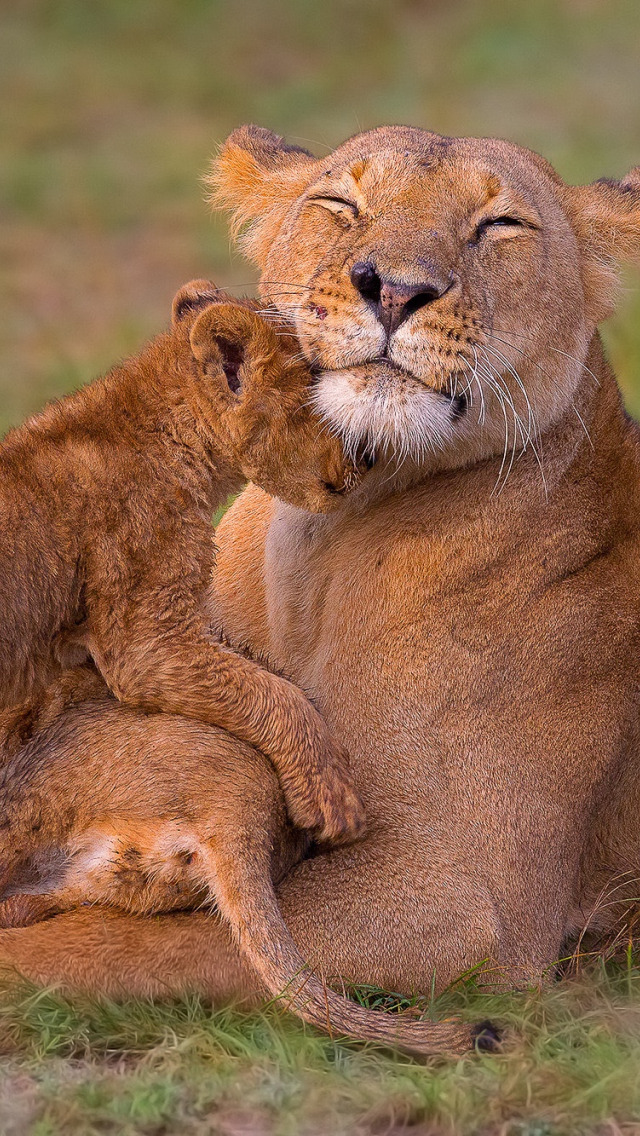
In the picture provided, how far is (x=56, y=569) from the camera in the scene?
4.39 m

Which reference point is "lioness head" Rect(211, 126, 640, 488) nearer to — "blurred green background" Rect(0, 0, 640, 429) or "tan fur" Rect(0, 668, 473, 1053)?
"tan fur" Rect(0, 668, 473, 1053)

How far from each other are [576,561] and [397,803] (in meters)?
0.92

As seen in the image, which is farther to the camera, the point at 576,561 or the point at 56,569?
the point at 576,561

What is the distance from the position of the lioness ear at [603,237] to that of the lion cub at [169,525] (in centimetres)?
105

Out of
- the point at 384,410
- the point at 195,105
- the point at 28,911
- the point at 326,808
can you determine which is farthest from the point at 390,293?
the point at 195,105

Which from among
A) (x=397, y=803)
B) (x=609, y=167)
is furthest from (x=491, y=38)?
(x=397, y=803)

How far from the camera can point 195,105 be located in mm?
19703

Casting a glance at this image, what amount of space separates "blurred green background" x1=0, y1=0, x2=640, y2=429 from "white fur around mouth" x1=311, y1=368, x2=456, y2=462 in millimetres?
7084

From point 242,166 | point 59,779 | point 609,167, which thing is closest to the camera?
point 59,779

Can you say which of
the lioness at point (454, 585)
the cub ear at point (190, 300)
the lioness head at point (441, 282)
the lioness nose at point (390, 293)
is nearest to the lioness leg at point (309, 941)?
the lioness at point (454, 585)

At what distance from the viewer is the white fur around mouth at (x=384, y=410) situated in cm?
425

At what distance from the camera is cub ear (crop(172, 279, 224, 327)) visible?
195 inches

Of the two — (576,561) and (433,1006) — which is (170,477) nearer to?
(576,561)

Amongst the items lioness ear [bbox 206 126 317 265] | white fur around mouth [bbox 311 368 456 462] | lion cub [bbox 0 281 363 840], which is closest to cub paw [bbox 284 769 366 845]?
lion cub [bbox 0 281 363 840]
